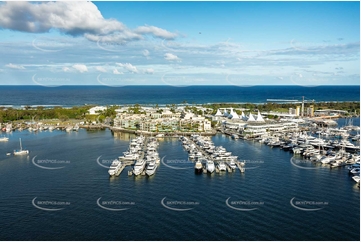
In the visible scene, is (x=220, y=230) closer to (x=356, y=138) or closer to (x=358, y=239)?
(x=358, y=239)

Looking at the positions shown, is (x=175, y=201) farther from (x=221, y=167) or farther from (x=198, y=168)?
(x=221, y=167)

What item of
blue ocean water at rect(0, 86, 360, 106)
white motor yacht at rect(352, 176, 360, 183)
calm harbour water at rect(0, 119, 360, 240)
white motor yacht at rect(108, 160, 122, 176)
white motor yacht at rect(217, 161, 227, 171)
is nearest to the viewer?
calm harbour water at rect(0, 119, 360, 240)

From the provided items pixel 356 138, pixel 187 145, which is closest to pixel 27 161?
pixel 187 145

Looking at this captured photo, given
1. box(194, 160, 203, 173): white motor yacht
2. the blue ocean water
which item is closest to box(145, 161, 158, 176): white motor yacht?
box(194, 160, 203, 173): white motor yacht

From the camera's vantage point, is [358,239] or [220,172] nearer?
[358,239]

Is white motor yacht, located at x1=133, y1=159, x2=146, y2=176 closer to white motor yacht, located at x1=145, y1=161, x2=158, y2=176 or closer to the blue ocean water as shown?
white motor yacht, located at x1=145, y1=161, x2=158, y2=176

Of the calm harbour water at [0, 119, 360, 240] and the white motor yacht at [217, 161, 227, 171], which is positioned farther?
the white motor yacht at [217, 161, 227, 171]

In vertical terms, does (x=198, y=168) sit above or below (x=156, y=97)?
below

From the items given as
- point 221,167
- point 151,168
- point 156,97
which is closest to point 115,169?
point 151,168
